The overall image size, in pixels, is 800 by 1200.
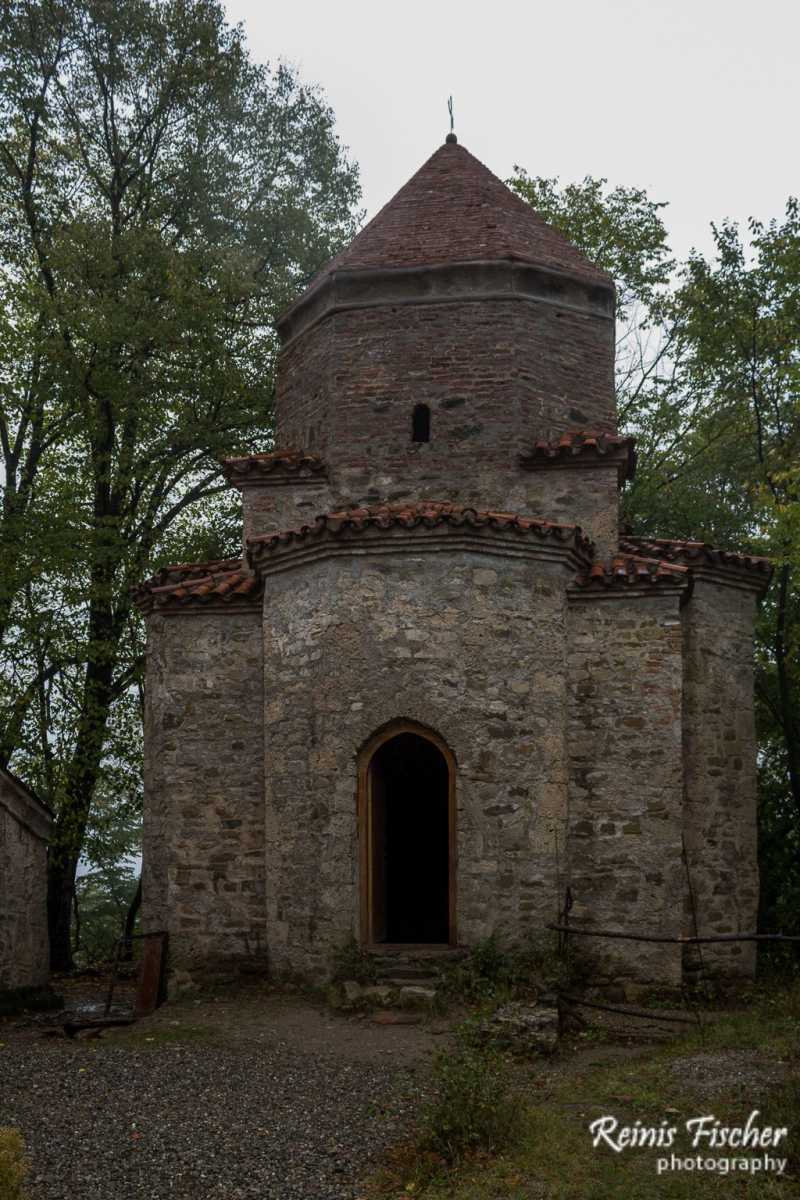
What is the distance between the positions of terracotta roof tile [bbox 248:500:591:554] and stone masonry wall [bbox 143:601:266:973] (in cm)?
158

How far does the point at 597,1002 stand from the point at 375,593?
14.7 ft

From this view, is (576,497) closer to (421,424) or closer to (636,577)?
(636,577)

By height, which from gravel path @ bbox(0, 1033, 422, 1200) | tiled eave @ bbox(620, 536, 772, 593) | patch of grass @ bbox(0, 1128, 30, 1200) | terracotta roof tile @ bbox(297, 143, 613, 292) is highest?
terracotta roof tile @ bbox(297, 143, 613, 292)

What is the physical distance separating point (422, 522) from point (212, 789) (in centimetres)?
372

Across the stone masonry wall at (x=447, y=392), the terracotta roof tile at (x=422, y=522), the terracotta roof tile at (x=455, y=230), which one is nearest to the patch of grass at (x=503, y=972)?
the terracotta roof tile at (x=422, y=522)

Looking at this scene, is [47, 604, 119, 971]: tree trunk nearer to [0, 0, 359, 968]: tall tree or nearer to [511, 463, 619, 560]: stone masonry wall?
[0, 0, 359, 968]: tall tree

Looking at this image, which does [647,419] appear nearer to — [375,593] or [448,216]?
[448,216]

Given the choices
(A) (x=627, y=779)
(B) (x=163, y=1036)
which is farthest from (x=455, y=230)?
(B) (x=163, y=1036)

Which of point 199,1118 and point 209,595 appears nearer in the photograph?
point 199,1118

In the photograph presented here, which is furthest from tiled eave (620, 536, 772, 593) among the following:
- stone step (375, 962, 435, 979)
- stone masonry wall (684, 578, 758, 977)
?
stone step (375, 962, 435, 979)

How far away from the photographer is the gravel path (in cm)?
710

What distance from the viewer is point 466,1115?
7.51 meters

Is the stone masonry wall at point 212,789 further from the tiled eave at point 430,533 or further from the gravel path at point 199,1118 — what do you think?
the gravel path at point 199,1118

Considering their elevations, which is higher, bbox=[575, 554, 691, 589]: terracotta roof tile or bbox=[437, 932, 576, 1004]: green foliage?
bbox=[575, 554, 691, 589]: terracotta roof tile
